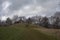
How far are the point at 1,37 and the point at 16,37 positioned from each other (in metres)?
2.68

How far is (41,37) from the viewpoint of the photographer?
25.1 metres

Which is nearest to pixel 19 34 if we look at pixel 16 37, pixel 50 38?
pixel 16 37

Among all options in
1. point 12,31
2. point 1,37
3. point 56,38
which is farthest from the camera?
point 12,31

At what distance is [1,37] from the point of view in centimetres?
2583

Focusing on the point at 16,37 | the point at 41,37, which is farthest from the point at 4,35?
the point at 41,37

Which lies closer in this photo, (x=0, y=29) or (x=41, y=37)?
(x=41, y=37)

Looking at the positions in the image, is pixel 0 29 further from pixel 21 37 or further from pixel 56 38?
pixel 56 38

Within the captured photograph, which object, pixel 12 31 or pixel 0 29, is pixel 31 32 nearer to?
pixel 12 31

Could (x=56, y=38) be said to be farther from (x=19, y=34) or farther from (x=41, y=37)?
(x=19, y=34)

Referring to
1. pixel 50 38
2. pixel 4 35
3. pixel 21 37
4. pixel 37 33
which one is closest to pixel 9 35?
pixel 4 35

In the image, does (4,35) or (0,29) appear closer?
(4,35)

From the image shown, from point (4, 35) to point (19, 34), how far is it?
109 inches

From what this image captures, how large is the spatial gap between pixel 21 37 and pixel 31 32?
8.58 ft

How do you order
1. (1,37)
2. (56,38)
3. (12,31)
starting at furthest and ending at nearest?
(12,31), (1,37), (56,38)
